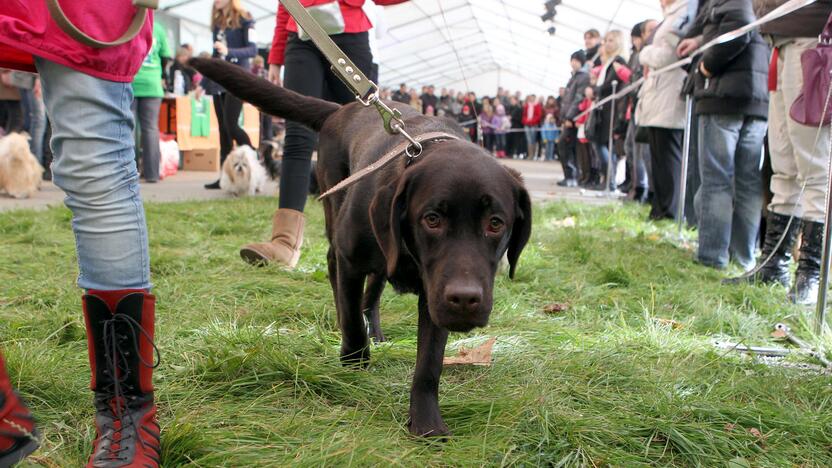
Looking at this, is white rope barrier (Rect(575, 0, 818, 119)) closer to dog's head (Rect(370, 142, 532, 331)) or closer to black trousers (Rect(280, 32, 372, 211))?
black trousers (Rect(280, 32, 372, 211))

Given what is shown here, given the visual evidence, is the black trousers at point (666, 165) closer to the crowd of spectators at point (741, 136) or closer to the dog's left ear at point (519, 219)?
the crowd of spectators at point (741, 136)

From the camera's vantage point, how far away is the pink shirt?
1.53m

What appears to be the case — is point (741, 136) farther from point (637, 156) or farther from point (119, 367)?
point (119, 367)

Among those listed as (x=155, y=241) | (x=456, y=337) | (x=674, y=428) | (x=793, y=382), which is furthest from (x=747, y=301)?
(x=155, y=241)

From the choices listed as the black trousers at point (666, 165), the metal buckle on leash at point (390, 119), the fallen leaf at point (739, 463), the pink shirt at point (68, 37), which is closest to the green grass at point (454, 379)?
the fallen leaf at point (739, 463)

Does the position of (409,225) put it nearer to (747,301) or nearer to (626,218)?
(747,301)

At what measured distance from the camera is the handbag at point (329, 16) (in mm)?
3717

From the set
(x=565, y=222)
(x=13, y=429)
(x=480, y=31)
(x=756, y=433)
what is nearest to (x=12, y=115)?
(x=565, y=222)

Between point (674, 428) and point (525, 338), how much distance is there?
0.94m

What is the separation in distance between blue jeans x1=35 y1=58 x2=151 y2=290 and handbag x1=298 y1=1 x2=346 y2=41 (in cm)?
214

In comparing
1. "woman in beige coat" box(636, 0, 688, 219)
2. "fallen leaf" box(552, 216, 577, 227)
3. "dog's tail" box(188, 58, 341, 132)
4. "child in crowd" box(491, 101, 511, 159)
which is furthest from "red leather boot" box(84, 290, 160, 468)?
"child in crowd" box(491, 101, 511, 159)

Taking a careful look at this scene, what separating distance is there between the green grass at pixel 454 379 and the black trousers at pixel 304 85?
53cm

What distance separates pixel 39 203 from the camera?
23.5 feet

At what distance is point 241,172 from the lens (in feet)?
27.8
